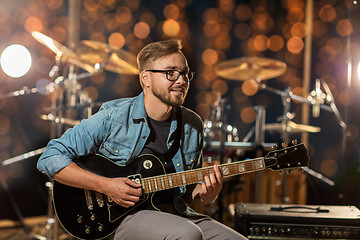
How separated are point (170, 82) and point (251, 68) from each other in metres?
2.95

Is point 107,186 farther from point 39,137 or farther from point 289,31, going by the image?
point 289,31

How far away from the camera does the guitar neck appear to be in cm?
206

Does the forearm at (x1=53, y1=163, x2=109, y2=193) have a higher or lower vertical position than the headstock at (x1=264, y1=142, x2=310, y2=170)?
lower

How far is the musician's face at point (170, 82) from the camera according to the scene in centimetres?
220

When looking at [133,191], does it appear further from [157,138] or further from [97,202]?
[157,138]

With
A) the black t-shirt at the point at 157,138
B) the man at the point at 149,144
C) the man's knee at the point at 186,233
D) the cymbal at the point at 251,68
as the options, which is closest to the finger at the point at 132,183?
the man at the point at 149,144

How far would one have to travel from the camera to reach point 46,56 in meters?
4.91

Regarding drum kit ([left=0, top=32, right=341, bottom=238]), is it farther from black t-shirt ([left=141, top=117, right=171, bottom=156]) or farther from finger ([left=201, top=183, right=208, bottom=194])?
finger ([left=201, top=183, right=208, bottom=194])

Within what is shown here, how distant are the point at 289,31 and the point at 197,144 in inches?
188

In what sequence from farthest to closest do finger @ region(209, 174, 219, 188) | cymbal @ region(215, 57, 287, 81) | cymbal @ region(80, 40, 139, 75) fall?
cymbal @ region(215, 57, 287, 81) → cymbal @ region(80, 40, 139, 75) → finger @ region(209, 174, 219, 188)

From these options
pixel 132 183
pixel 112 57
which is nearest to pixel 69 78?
pixel 112 57

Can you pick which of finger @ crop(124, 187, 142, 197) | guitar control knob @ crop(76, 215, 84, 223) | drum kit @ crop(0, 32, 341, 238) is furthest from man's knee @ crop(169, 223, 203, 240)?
drum kit @ crop(0, 32, 341, 238)

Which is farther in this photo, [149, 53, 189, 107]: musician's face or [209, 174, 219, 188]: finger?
[149, 53, 189, 107]: musician's face

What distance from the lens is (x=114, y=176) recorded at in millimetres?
2066
